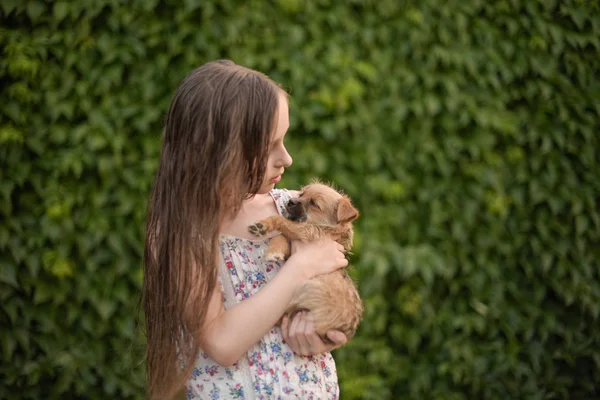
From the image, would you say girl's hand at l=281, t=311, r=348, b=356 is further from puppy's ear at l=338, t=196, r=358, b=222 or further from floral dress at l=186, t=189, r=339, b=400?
puppy's ear at l=338, t=196, r=358, b=222

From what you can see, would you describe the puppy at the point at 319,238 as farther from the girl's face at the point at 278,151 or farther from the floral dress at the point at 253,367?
the girl's face at the point at 278,151

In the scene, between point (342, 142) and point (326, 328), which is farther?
point (342, 142)

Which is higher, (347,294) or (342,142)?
(347,294)

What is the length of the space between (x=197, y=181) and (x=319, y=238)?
2.12ft

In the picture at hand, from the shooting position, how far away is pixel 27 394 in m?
4.29

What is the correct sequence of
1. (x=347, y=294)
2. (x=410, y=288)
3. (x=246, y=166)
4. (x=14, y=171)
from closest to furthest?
(x=246, y=166) → (x=347, y=294) → (x=14, y=171) → (x=410, y=288)

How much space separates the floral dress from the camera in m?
2.33

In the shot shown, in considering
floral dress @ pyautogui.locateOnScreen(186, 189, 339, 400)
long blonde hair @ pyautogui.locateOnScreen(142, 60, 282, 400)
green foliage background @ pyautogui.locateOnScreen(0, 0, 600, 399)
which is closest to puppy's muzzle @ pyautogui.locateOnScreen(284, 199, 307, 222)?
floral dress @ pyautogui.locateOnScreen(186, 189, 339, 400)

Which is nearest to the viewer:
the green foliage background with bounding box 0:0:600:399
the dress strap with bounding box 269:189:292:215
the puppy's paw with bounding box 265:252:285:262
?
the puppy's paw with bounding box 265:252:285:262

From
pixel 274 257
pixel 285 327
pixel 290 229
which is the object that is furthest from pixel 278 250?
pixel 285 327

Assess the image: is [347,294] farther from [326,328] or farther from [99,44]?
[99,44]

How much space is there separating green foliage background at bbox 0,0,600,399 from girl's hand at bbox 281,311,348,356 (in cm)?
185

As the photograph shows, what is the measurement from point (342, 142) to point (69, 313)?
2229mm

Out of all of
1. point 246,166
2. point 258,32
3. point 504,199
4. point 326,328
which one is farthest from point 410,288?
point 246,166
